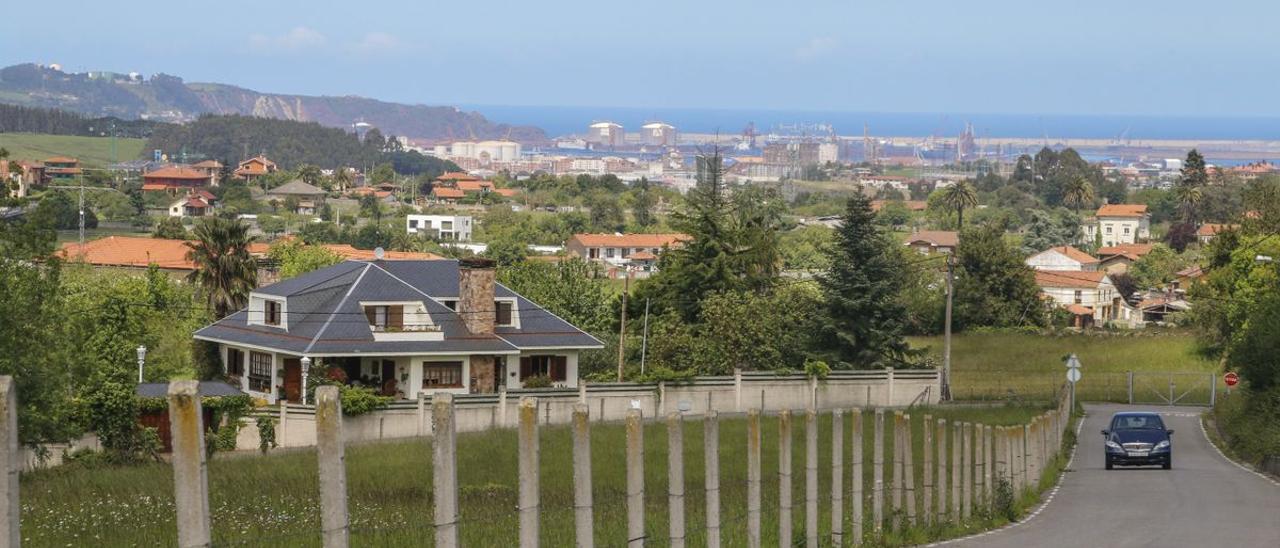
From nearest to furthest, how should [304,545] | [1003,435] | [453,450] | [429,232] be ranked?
[453,450], [304,545], [1003,435], [429,232]

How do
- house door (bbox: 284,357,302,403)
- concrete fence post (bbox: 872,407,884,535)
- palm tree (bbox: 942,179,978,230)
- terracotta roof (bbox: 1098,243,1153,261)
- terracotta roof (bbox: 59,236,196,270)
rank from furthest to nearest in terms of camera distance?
palm tree (bbox: 942,179,978,230), terracotta roof (bbox: 1098,243,1153,261), terracotta roof (bbox: 59,236,196,270), house door (bbox: 284,357,302,403), concrete fence post (bbox: 872,407,884,535)

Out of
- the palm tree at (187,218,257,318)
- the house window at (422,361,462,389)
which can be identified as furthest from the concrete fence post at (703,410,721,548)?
the palm tree at (187,218,257,318)

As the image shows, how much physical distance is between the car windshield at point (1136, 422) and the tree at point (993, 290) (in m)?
46.8

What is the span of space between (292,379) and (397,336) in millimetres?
3030

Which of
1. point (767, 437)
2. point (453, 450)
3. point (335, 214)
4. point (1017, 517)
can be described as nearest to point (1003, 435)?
point (1017, 517)

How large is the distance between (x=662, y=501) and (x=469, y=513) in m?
3.35

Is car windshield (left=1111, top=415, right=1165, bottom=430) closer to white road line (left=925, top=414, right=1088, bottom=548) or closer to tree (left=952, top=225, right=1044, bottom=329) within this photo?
white road line (left=925, top=414, right=1088, bottom=548)

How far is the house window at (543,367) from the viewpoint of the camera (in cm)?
5288

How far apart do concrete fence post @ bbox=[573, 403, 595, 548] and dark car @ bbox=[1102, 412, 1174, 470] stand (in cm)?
2525

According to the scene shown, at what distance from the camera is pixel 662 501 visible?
24812mm

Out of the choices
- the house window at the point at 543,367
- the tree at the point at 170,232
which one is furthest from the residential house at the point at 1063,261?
the house window at the point at 543,367

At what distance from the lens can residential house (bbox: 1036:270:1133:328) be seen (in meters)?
114

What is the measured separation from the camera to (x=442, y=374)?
2005 inches

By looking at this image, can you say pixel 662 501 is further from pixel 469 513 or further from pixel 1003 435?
pixel 1003 435
